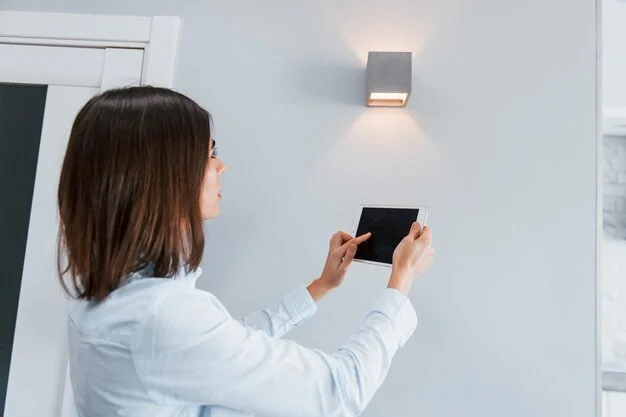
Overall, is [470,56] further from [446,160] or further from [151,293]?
[151,293]

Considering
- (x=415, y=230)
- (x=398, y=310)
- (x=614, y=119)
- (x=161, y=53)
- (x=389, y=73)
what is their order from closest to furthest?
1. (x=398, y=310)
2. (x=415, y=230)
3. (x=389, y=73)
4. (x=161, y=53)
5. (x=614, y=119)

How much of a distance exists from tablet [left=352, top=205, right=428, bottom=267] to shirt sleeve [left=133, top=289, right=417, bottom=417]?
0.25m

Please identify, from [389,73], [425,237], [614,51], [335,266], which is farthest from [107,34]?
[614,51]

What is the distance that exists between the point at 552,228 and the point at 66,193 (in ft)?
3.45

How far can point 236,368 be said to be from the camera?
593mm

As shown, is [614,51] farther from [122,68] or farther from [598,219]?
[122,68]

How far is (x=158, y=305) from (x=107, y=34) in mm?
961

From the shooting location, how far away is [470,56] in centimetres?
119

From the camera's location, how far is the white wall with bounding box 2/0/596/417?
109 centimetres

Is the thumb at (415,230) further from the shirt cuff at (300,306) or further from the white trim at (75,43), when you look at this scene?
the white trim at (75,43)

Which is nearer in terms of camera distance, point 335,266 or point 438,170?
point 335,266

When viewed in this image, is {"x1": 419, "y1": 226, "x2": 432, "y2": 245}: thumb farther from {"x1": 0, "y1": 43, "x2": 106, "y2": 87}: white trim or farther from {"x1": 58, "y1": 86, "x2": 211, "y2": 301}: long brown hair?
{"x1": 0, "y1": 43, "x2": 106, "y2": 87}: white trim

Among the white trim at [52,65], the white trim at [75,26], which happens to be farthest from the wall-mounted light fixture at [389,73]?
the white trim at [52,65]

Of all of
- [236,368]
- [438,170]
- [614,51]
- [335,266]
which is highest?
[614,51]
